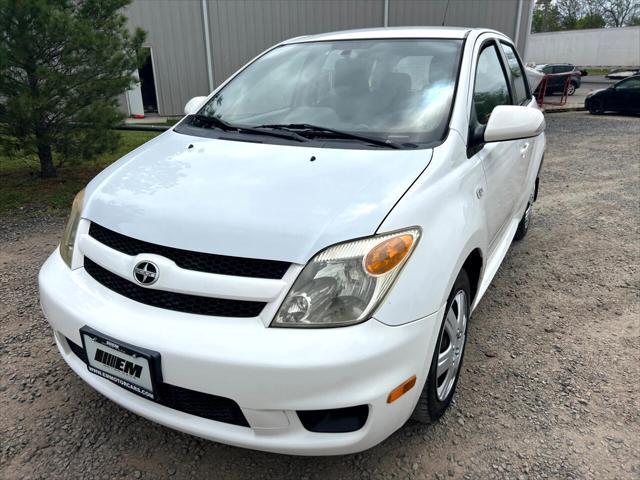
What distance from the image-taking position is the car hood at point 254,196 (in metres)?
1.69

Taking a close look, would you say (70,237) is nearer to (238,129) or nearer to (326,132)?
(238,129)

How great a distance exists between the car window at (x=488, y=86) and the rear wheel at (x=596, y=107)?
510 inches

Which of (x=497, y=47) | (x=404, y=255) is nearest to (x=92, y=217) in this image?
(x=404, y=255)

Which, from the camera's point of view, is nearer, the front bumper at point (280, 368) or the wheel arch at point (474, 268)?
the front bumper at point (280, 368)

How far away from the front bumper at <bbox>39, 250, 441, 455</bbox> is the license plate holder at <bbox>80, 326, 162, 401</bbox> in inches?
1.1

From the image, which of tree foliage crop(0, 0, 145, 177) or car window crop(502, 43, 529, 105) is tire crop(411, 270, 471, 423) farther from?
tree foliage crop(0, 0, 145, 177)

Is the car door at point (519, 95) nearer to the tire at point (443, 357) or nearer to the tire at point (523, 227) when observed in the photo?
the tire at point (523, 227)

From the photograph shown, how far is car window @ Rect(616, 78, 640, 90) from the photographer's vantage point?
13547 millimetres

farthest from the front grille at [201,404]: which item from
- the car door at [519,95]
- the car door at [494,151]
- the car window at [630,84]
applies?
the car window at [630,84]

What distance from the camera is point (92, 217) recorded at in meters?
2.05

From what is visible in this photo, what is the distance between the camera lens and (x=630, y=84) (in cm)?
1370

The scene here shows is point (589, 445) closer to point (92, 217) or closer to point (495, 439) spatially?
point (495, 439)

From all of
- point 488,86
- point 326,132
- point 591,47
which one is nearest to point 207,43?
point 488,86

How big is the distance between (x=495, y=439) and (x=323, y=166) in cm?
137
